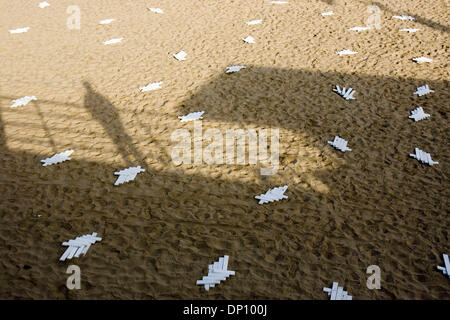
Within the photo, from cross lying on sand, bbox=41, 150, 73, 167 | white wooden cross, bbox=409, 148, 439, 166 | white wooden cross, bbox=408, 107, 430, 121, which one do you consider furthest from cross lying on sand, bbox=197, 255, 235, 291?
white wooden cross, bbox=408, 107, 430, 121

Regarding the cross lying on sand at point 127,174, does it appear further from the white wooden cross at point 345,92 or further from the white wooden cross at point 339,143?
the white wooden cross at point 345,92

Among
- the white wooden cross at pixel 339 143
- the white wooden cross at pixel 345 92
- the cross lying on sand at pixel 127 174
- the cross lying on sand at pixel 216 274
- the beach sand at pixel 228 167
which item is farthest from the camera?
the white wooden cross at pixel 345 92

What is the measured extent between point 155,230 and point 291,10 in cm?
719

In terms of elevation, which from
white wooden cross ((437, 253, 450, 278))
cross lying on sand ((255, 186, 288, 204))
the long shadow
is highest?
the long shadow

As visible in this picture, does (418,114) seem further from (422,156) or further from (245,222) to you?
(245,222)

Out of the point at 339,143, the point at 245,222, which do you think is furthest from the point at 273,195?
the point at 339,143

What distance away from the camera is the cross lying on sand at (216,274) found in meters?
Answer: 3.31

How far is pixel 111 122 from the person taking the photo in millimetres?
5562

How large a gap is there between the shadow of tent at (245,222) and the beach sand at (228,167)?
16 millimetres

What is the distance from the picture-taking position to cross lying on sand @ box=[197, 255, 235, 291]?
331 cm

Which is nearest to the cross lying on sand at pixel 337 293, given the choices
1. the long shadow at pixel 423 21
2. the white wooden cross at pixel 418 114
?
the white wooden cross at pixel 418 114

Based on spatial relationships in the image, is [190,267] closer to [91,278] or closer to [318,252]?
[91,278]

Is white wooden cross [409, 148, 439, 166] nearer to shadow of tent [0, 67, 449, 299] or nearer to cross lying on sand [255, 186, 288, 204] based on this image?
shadow of tent [0, 67, 449, 299]

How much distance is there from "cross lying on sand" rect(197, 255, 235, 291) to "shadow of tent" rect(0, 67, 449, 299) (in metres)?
0.06
